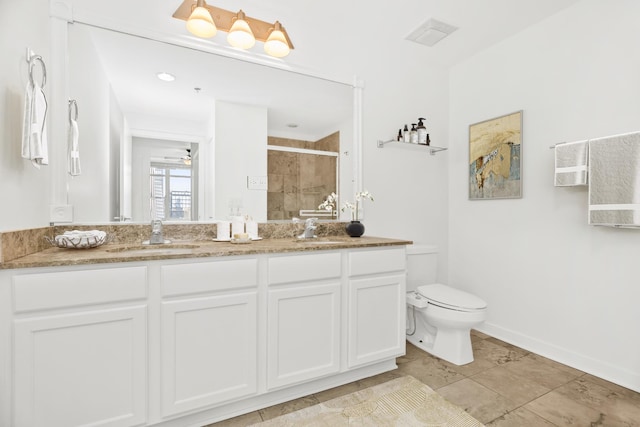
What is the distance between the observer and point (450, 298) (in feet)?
7.23

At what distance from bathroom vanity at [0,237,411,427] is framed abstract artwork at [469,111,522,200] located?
1.27 metres

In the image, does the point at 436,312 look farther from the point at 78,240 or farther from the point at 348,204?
the point at 78,240

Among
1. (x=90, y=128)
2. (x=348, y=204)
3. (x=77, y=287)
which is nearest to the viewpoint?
(x=77, y=287)

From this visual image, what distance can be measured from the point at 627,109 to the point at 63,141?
327 cm

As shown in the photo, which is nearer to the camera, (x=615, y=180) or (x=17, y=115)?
(x=17, y=115)

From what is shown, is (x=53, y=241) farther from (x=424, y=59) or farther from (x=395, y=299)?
(x=424, y=59)

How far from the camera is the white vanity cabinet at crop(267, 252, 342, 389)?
1.67 metres

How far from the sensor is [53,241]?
61.0 inches

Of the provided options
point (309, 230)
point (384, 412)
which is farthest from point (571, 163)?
point (384, 412)

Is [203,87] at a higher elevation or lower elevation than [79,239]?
higher

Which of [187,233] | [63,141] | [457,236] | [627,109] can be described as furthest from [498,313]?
[63,141]

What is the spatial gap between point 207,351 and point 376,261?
107 cm

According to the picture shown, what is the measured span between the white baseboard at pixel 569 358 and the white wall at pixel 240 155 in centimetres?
217

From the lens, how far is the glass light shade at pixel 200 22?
179 centimetres
